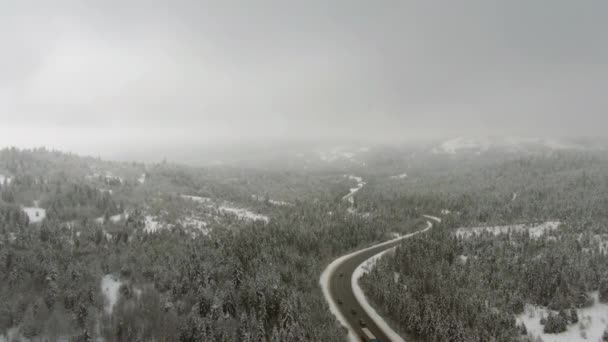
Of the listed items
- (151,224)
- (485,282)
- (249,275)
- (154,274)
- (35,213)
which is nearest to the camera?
(154,274)

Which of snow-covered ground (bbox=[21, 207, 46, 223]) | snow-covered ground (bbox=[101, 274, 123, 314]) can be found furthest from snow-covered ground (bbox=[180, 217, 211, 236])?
snow-covered ground (bbox=[21, 207, 46, 223])

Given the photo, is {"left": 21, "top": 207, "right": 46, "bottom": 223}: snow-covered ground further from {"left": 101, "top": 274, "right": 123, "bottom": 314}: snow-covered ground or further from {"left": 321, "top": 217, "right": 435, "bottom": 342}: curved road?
{"left": 321, "top": 217, "right": 435, "bottom": 342}: curved road

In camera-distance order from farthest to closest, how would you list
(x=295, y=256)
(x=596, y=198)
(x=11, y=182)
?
(x=596, y=198)
(x=11, y=182)
(x=295, y=256)

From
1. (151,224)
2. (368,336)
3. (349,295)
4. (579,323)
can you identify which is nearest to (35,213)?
(151,224)

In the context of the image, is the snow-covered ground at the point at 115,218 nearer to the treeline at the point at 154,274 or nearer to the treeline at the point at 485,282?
the treeline at the point at 154,274

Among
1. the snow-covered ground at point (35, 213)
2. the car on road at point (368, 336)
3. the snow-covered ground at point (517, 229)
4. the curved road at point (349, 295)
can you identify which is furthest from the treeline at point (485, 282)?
the snow-covered ground at point (35, 213)

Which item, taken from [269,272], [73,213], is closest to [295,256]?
[269,272]

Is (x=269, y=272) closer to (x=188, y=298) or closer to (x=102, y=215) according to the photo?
(x=188, y=298)

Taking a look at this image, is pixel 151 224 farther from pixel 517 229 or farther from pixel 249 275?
pixel 517 229
